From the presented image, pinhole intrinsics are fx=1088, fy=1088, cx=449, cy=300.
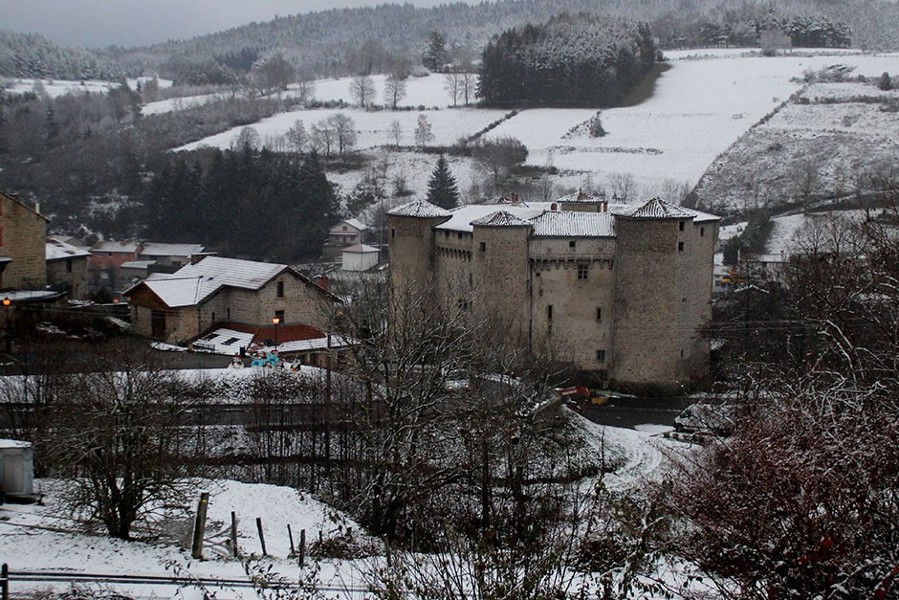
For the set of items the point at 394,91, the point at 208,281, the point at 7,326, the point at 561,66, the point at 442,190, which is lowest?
the point at 7,326

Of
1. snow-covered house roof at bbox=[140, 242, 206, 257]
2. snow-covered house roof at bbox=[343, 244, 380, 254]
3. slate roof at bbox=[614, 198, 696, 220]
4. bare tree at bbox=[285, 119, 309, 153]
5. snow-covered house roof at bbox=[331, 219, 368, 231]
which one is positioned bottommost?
snow-covered house roof at bbox=[140, 242, 206, 257]

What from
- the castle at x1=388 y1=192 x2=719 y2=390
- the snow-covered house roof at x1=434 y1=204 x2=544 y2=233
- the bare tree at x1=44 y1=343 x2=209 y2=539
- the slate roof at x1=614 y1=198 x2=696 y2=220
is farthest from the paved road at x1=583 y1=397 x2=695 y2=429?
the bare tree at x1=44 y1=343 x2=209 y2=539

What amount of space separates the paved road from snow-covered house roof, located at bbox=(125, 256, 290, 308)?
10885 millimetres

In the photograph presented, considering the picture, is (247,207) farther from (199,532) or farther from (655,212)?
(199,532)

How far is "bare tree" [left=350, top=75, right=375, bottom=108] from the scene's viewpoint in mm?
105162

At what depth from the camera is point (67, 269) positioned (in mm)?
39188

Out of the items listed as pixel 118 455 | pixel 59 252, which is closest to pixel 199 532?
pixel 118 455

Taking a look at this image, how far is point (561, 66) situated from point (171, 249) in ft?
126

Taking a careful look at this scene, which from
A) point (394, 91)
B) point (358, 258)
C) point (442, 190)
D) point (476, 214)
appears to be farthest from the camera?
point (394, 91)

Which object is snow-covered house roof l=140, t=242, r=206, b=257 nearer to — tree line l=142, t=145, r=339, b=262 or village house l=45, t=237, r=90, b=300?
tree line l=142, t=145, r=339, b=262

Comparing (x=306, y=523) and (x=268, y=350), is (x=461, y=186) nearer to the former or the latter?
(x=268, y=350)

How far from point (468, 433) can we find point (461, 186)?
5620 centimetres

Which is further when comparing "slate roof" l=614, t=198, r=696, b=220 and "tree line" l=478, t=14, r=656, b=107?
"tree line" l=478, t=14, r=656, b=107

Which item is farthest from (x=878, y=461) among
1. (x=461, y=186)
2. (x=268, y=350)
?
(x=461, y=186)
